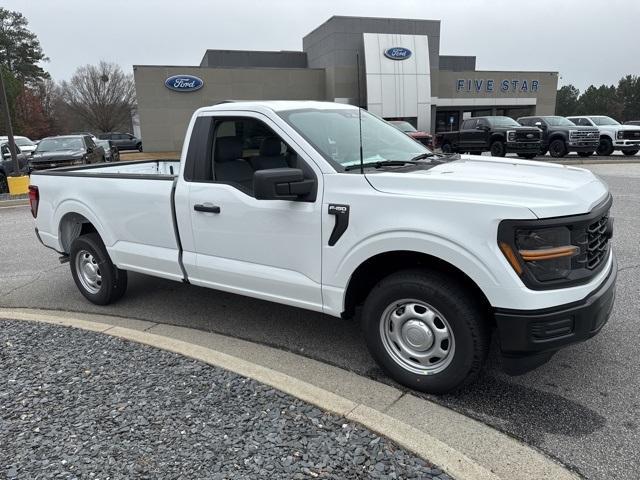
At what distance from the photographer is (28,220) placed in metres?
10.6

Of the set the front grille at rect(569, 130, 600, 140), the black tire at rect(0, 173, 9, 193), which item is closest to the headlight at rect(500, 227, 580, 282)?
the black tire at rect(0, 173, 9, 193)

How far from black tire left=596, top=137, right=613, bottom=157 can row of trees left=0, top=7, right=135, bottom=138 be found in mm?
53463

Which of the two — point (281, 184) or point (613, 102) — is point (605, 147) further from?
point (613, 102)

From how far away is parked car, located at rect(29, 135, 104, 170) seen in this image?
1673 cm

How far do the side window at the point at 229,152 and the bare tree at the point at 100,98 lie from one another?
61.9 m

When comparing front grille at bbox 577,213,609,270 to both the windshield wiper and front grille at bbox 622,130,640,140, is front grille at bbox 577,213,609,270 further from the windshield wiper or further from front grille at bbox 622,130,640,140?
front grille at bbox 622,130,640,140

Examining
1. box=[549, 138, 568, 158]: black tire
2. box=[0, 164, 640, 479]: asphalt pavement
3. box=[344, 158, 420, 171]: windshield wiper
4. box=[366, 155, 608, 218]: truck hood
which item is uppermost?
box=[344, 158, 420, 171]: windshield wiper

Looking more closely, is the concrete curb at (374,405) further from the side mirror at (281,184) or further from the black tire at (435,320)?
the side mirror at (281,184)

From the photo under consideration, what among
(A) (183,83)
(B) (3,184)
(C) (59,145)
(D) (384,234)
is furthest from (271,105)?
(A) (183,83)

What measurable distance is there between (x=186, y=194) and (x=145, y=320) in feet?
4.60

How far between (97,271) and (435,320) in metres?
3.52

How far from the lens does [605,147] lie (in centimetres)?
2197

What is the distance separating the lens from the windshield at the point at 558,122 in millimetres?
21161

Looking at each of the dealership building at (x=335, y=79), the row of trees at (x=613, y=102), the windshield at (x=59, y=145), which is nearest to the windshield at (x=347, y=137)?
the windshield at (x=59, y=145)
